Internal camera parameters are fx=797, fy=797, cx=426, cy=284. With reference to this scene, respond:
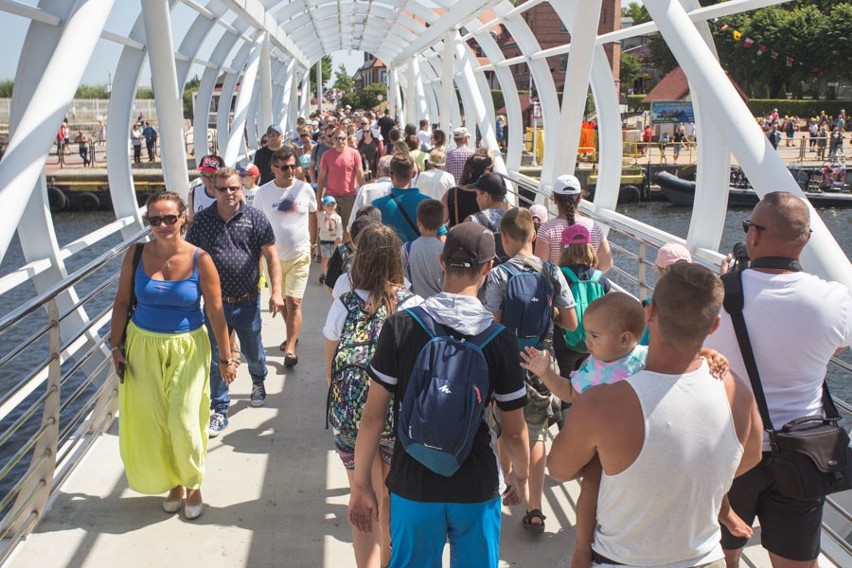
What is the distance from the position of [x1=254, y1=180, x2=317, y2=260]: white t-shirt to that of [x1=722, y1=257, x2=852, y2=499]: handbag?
3.96 meters

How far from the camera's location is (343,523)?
12.3 ft

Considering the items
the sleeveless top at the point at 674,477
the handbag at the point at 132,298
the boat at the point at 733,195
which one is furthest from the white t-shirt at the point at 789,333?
the boat at the point at 733,195

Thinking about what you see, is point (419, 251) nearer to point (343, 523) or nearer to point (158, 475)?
point (343, 523)

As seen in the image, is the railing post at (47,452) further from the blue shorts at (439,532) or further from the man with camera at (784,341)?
Answer: the man with camera at (784,341)

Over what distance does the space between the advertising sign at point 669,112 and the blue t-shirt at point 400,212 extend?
3045 centimetres

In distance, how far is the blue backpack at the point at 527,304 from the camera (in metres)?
3.49

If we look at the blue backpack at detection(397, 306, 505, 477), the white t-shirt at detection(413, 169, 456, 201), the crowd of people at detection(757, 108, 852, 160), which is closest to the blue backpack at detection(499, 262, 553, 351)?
the blue backpack at detection(397, 306, 505, 477)

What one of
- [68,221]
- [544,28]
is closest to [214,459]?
[68,221]

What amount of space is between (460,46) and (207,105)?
4.70 meters

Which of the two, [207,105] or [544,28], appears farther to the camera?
[544,28]

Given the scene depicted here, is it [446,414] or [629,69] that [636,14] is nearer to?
[629,69]

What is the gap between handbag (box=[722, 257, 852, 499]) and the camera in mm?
2514

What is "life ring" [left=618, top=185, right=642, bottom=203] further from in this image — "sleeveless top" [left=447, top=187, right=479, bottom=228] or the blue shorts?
the blue shorts

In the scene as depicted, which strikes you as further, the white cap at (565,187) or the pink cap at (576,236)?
the white cap at (565,187)
